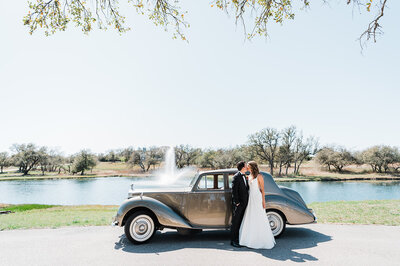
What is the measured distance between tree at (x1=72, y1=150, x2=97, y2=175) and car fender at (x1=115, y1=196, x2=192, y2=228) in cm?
7779

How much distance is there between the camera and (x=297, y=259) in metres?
4.71

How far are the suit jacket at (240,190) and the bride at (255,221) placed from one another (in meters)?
0.12

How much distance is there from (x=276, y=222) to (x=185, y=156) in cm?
7172

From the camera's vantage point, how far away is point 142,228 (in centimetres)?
594

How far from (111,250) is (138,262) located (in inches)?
41.7

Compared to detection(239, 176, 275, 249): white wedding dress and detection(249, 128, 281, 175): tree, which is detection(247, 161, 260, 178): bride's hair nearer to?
detection(239, 176, 275, 249): white wedding dress

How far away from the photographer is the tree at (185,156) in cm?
7675

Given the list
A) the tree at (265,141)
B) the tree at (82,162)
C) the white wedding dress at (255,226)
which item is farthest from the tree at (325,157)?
the white wedding dress at (255,226)

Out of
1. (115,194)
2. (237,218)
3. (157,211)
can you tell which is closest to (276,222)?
(237,218)

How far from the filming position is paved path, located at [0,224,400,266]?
4.66 meters

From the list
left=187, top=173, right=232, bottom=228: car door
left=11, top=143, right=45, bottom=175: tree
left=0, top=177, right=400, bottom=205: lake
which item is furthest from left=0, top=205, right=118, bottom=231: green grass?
left=11, top=143, right=45, bottom=175: tree

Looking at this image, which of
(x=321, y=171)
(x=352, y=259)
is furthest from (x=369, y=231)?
(x=321, y=171)

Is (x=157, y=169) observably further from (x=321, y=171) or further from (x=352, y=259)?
(x=352, y=259)

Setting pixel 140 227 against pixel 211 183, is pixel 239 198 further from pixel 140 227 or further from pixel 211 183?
pixel 140 227
